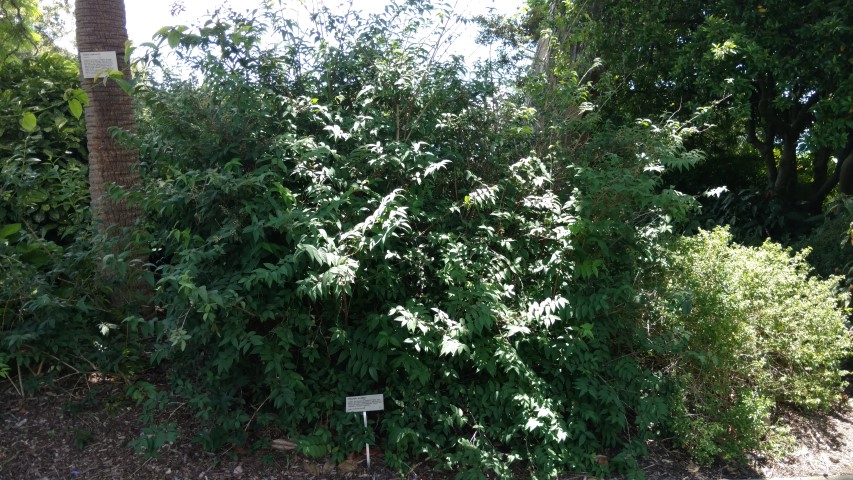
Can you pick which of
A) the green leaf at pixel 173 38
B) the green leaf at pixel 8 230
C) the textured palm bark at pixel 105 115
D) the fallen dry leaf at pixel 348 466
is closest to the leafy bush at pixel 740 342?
the fallen dry leaf at pixel 348 466

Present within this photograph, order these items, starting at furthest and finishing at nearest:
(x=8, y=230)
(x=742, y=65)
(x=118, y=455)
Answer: (x=742, y=65), (x=8, y=230), (x=118, y=455)

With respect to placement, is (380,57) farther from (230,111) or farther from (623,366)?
(623,366)

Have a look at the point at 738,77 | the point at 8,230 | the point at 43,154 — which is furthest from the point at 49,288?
the point at 738,77

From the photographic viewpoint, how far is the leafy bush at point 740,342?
503 centimetres

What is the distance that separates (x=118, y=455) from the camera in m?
4.36

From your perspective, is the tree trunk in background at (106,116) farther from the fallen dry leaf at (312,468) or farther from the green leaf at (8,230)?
the fallen dry leaf at (312,468)

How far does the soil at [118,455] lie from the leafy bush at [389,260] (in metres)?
0.16

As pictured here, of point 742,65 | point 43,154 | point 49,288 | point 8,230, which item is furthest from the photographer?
point 742,65

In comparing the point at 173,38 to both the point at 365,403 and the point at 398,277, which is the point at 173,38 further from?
the point at 365,403

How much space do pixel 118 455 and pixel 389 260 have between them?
6.91 ft

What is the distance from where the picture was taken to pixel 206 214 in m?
4.19

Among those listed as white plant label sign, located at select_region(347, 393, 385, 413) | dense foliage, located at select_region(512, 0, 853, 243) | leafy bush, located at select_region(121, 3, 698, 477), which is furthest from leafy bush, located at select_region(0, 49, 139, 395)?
dense foliage, located at select_region(512, 0, 853, 243)

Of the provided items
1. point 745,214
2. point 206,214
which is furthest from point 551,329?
point 745,214

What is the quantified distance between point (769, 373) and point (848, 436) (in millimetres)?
966
